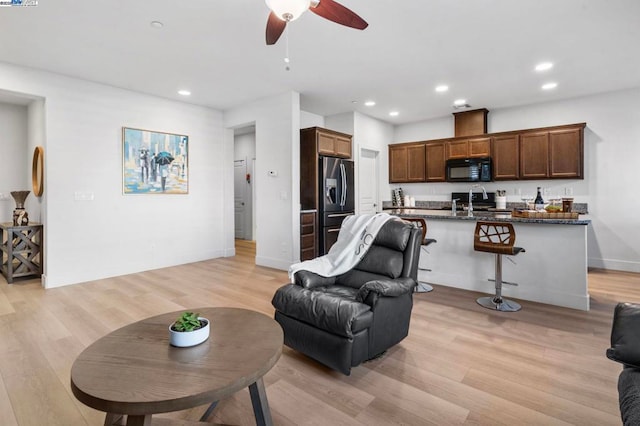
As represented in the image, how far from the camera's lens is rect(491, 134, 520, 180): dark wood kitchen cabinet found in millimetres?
5789

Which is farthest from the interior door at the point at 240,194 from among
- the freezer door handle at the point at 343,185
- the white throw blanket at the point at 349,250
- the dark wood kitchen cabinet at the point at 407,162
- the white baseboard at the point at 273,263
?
the white throw blanket at the point at 349,250

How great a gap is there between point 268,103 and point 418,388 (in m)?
4.75

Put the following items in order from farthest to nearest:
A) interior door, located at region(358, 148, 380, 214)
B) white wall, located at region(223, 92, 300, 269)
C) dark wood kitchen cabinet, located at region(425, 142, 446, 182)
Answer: interior door, located at region(358, 148, 380, 214)
dark wood kitchen cabinet, located at region(425, 142, 446, 182)
white wall, located at region(223, 92, 300, 269)

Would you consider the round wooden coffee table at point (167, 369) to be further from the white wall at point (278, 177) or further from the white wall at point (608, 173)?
the white wall at point (608, 173)

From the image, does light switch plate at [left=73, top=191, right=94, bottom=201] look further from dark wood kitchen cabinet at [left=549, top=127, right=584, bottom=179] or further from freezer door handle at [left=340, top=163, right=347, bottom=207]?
dark wood kitchen cabinet at [left=549, top=127, right=584, bottom=179]

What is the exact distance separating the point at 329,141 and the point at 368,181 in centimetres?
177

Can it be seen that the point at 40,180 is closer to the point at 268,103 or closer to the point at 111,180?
the point at 111,180

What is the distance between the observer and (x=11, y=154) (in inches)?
203

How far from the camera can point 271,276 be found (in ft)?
15.8

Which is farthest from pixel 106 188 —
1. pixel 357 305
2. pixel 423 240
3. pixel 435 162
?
pixel 435 162

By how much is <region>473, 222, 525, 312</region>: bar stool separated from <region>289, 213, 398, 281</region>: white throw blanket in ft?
4.35

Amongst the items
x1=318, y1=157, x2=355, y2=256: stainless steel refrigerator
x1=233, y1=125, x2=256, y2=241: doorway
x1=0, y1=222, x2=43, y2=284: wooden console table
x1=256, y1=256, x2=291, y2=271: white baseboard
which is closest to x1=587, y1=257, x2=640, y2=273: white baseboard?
x1=318, y1=157, x2=355, y2=256: stainless steel refrigerator

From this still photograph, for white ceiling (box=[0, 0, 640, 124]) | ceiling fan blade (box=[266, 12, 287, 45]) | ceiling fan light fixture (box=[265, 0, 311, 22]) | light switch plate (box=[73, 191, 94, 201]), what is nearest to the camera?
ceiling fan light fixture (box=[265, 0, 311, 22])

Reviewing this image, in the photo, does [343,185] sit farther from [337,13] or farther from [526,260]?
[337,13]
